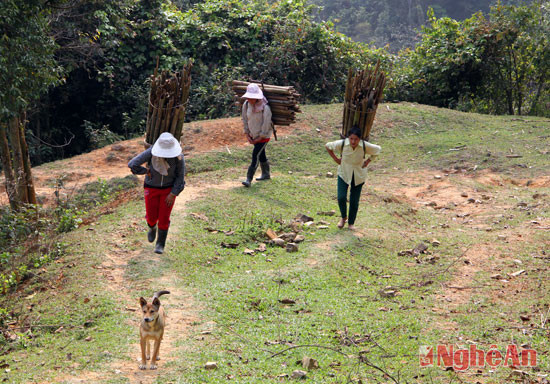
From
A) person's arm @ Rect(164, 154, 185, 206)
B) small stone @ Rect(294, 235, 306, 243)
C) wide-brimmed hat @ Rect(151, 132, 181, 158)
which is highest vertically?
wide-brimmed hat @ Rect(151, 132, 181, 158)

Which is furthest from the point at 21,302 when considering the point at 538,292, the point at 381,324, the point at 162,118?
the point at 538,292

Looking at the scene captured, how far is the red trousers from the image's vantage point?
7566mm

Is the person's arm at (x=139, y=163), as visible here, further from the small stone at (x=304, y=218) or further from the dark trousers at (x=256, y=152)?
the dark trousers at (x=256, y=152)

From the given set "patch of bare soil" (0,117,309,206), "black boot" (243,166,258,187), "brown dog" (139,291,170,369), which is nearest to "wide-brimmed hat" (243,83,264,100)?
"black boot" (243,166,258,187)

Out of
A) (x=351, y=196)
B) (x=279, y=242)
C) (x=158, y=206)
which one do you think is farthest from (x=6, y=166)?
(x=351, y=196)

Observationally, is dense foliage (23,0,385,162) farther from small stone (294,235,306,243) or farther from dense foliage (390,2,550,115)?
small stone (294,235,306,243)

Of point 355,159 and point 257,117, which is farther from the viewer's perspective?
point 257,117

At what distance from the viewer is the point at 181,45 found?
20172mm

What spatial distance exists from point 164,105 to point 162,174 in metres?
1.33

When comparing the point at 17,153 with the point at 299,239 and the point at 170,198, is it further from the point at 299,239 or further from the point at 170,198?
the point at 299,239

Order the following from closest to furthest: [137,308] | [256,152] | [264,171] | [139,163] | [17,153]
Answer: [137,308], [139,163], [17,153], [256,152], [264,171]

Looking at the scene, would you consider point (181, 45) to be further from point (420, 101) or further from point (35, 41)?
point (35, 41)

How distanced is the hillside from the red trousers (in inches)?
19.6

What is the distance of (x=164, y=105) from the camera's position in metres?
8.30
